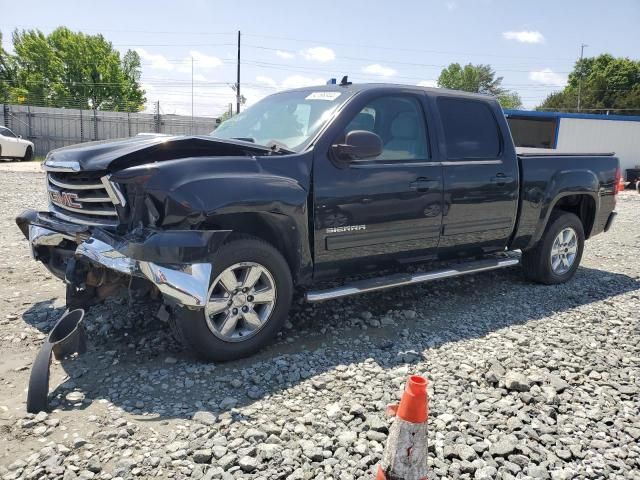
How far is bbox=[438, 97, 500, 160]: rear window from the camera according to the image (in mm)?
4934

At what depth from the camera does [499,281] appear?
620 centimetres

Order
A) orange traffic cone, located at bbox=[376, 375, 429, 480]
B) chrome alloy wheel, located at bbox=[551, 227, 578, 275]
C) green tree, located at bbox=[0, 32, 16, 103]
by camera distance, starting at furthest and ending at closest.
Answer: green tree, located at bbox=[0, 32, 16, 103]
chrome alloy wheel, located at bbox=[551, 227, 578, 275]
orange traffic cone, located at bbox=[376, 375, 429, 480]

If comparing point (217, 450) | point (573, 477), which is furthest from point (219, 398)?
point (573, 477)

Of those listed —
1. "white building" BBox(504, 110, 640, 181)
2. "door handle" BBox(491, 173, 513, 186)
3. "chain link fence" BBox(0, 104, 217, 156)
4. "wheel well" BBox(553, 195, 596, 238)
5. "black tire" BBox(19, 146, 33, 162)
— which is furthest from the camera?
→ "chain link fence" BBox(0, 104, 217, 156)

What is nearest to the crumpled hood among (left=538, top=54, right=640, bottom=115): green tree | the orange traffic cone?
the orange traffic cone

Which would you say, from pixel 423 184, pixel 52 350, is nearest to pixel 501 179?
pixel 423 184

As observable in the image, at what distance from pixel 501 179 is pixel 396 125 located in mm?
1304

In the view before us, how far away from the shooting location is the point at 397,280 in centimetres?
448

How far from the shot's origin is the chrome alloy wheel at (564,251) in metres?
6.04

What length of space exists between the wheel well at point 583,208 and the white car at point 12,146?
70.4 ft

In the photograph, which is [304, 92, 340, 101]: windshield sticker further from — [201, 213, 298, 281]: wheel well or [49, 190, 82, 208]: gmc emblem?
[49, 190, 82, 208]: gmc emblem

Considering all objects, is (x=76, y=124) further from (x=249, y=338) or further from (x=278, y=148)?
(x=249, y=338)

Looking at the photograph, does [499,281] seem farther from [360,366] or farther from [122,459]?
[122,459]

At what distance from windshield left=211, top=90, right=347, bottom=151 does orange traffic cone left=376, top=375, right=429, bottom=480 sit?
226 centimetres
